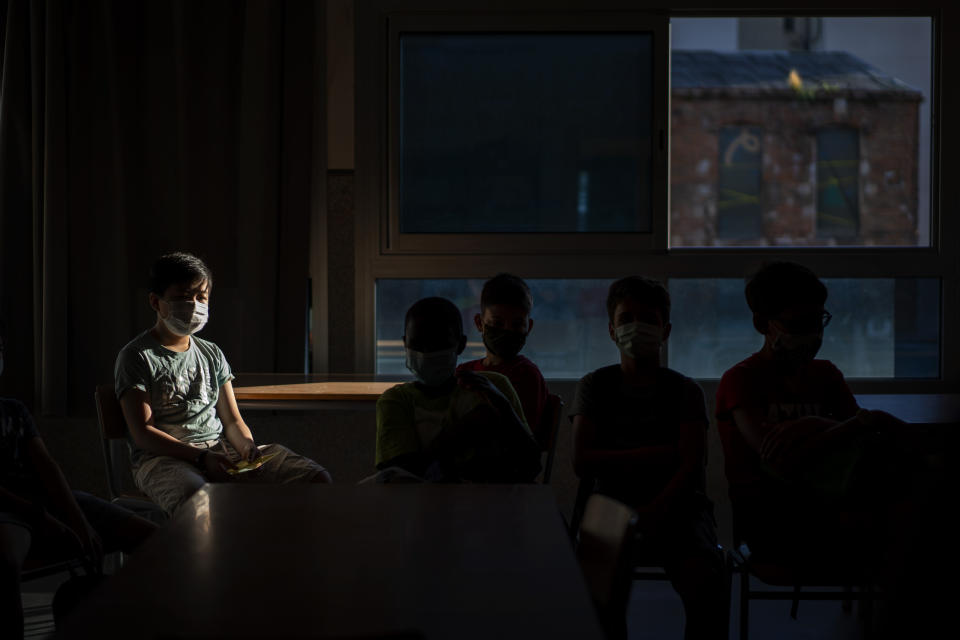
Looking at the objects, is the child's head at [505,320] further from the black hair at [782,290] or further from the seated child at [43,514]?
the seated child at [43,514]

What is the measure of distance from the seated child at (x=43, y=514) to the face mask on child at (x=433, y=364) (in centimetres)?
77

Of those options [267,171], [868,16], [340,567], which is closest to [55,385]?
[267,171]

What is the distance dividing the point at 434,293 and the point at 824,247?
172cm

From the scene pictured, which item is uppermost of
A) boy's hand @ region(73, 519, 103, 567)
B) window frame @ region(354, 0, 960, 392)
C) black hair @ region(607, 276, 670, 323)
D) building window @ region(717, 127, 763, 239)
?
building window @ region(717, 127, 763, 239)

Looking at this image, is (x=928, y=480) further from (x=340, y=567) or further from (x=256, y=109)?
(x=256, y=109)

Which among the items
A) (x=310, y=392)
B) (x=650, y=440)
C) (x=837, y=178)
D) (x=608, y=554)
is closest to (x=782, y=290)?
(x=650, y=440)

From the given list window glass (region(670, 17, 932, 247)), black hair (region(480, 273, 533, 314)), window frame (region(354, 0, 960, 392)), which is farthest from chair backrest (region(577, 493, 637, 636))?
window glass (region(670, 17, 932, 247))

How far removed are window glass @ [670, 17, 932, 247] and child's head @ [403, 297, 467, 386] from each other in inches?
662

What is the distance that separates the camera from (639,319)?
2285mm

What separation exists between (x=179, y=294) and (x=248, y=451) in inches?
20.8

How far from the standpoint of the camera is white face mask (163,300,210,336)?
103 inches

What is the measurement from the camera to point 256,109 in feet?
11.8

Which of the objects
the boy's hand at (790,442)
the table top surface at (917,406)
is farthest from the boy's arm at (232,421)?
the table top surface at (917,406)

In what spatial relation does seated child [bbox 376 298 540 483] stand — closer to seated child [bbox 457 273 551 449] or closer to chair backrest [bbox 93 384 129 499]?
seated child [bbox 457 273 551 449]
